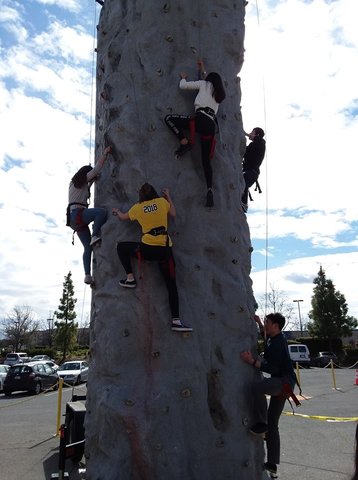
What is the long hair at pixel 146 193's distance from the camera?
4.48 meters

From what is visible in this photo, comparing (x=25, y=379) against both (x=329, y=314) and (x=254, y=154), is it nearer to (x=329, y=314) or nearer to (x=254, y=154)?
(x=254, y=154)

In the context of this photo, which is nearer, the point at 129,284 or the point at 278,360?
the point at 129,284

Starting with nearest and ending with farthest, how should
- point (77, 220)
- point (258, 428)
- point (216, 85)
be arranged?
point (258, 428), point (216, 85), point (77, 220)

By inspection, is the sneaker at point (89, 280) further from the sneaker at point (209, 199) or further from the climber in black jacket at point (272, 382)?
the climber in black jacket at point (272, 382)

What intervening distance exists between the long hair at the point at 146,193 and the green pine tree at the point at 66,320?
45.4m

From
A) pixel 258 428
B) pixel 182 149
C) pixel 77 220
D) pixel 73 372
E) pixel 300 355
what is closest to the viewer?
pixel 258 428

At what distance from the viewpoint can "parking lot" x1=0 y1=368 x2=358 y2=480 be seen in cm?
742

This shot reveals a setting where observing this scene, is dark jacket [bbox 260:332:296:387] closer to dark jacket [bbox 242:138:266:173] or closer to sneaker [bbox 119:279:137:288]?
sneaker [bbox 119:279:137:288]

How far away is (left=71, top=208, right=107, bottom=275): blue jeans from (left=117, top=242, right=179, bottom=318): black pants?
0.62 metres

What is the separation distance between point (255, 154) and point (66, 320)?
4419cm

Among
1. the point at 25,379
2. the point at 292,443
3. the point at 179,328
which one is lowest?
the point at 292,443

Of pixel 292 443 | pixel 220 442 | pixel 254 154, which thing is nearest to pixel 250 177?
pixel 254 154

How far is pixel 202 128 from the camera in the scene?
4.82 metres

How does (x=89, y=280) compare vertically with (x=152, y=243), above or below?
below
